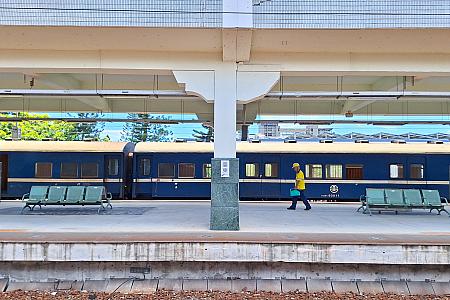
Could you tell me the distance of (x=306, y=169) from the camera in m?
19.3

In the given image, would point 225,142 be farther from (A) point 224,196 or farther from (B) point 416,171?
(B) point 416,171

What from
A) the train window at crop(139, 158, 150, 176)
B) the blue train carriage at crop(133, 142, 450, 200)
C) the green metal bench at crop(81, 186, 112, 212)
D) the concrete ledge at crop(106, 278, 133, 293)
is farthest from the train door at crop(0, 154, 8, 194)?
the concrete ledge at crop(106, 278, 133, 293)

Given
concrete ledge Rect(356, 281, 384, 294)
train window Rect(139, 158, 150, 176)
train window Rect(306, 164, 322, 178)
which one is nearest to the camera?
concrete ledge Rect(356, 281, 384, 294)

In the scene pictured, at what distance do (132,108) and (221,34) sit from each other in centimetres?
1001

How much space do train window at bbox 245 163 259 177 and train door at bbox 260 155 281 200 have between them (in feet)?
0.72

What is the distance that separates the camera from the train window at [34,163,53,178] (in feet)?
63.6

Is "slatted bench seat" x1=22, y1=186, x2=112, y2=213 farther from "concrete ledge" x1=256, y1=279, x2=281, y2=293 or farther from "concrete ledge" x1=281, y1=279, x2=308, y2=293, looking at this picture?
"concrete ledge" x1=281, y1=279, x2=308, y2=293

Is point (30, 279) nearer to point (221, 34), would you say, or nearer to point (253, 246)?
point (253, 246)

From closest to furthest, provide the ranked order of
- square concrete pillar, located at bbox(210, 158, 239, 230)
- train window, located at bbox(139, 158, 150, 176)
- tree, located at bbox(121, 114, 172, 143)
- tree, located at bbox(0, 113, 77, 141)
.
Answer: square concrete pillar, located at bbox(210, 158, 239, 230) → train window, located at bbox(139, 158, 150, 176) → tree, located at bbox(0, 113, 77, 141) → tree, located at bbox(121, 114, 172, 143)

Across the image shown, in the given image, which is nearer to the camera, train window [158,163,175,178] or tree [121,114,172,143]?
train window [158,163,175,178]

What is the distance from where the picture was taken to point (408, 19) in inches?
372

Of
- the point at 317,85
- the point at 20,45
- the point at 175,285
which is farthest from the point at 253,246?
the point at 317,85

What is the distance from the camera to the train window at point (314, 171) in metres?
19.3

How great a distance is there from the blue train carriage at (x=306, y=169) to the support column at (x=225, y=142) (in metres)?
8.85
